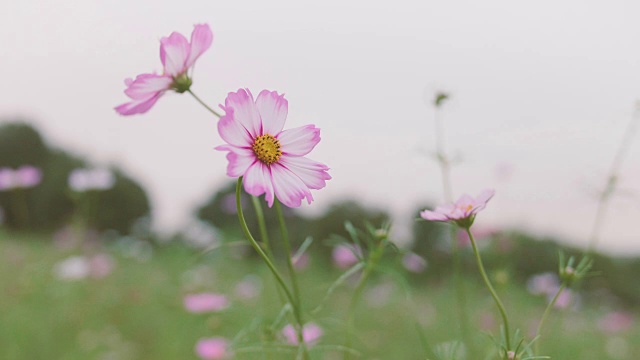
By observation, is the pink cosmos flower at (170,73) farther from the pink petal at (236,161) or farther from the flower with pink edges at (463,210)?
the flower with pink edges at (463,210)

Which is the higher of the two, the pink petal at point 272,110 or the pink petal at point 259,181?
the pink petal at point 272,110

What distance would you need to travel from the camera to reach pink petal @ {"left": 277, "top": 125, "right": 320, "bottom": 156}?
558 mm

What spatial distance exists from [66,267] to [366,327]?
4.03 ft

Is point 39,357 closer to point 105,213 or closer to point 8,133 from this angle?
point 105,213

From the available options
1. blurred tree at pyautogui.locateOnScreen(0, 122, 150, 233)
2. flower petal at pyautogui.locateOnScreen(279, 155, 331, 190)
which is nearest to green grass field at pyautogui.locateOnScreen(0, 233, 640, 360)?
flower petal at pyautogui.locateOnScreen(279, 155, 331, 190)

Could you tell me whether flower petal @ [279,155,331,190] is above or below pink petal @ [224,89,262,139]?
below

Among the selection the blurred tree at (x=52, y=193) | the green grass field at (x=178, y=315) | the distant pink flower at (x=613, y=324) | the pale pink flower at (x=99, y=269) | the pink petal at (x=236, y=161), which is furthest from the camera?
the blurred tree at (x=52, y=193)

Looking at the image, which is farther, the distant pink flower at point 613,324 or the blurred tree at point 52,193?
the blurred tree at point 52,193

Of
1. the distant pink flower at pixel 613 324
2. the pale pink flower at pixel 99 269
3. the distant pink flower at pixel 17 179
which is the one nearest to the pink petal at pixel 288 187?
the distant pink flower at pixel 17 179

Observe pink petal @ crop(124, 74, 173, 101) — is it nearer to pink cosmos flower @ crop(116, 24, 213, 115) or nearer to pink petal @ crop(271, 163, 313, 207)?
pink cosmos flower @ crop(116, 24, 213, 115)

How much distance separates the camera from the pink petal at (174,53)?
0.58 meters

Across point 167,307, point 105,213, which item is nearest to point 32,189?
point 105,213

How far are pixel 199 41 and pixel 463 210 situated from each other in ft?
0.89

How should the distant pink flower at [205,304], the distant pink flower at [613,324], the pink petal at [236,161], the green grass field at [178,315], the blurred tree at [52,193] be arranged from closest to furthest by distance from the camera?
1. the pink petal at [236,161]
2. the distant pink flower at [205,304]
3. the green grass field at [178,315]
4. the distant pink flower at [613,324]
5. the blurred tree at [52,193]
